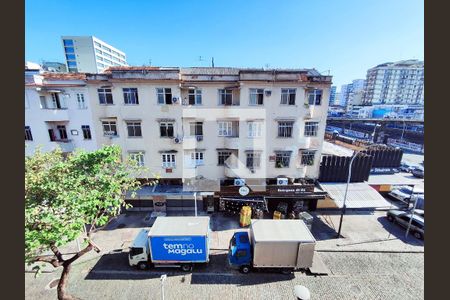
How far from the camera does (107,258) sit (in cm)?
1558

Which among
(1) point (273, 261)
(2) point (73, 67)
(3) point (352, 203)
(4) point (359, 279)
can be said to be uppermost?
(2) point (73, 67)

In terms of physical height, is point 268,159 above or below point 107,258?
above

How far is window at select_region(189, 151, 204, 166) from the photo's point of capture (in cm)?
2090

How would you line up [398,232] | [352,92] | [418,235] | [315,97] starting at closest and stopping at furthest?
[418,235], [398,232], [315,97], [352,92]

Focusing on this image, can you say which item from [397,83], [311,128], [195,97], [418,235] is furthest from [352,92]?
[195,97]

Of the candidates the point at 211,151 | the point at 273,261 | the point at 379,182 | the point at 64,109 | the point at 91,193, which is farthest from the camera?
the point at 379,182

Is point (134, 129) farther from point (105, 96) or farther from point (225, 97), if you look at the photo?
point (225, 97)

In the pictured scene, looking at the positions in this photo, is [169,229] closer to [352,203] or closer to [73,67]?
[352,203]

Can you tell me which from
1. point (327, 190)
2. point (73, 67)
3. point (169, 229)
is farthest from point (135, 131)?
point (73, 67)

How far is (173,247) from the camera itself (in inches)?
549

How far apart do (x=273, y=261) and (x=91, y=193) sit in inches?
481

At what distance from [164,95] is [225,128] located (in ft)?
22.2


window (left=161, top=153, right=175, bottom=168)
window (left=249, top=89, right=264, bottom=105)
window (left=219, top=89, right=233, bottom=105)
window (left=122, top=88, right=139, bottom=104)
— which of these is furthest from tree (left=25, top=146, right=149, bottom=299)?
window (left=249, top=89, right=264, bottom=105)

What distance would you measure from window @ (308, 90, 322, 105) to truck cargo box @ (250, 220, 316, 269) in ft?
41.2
